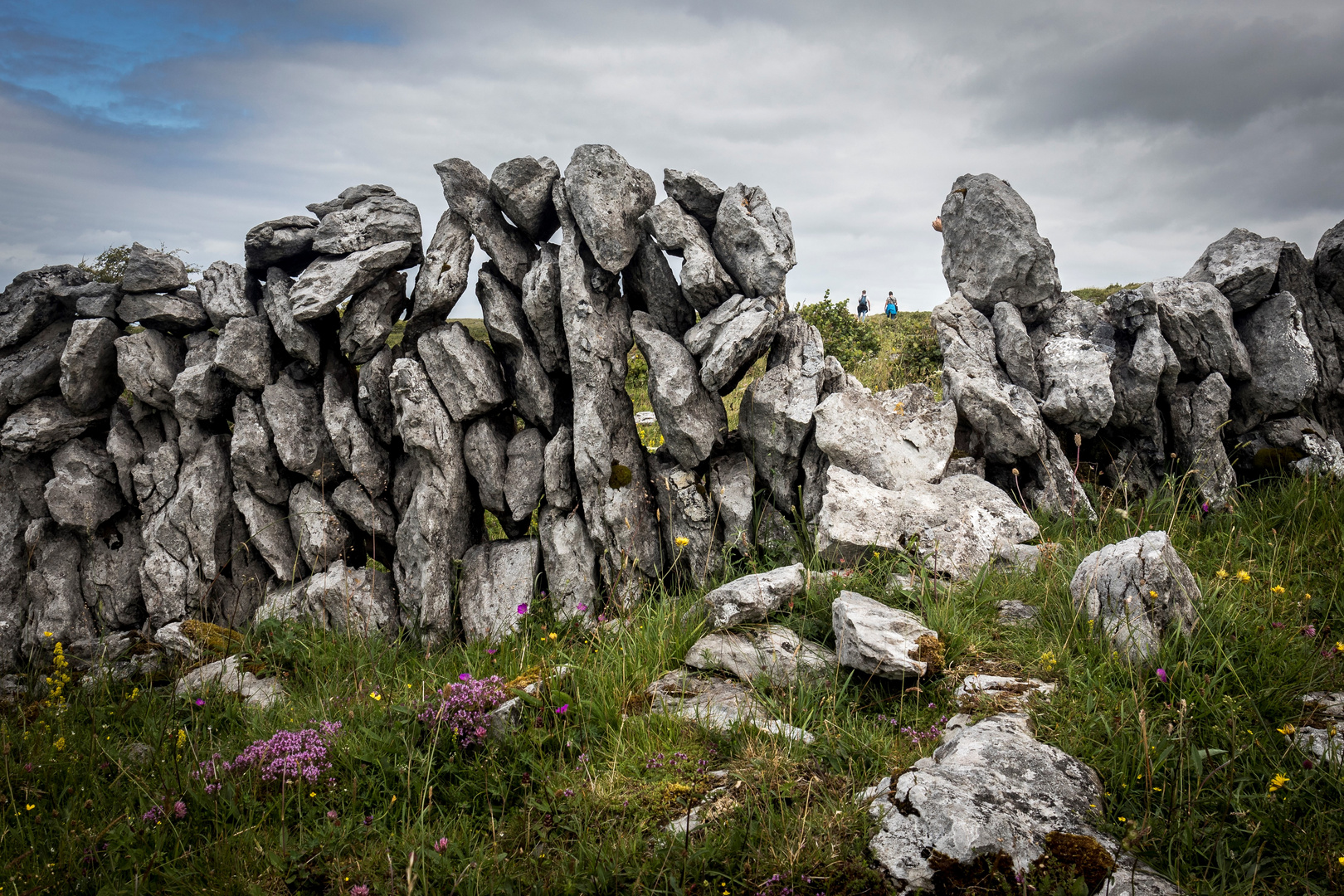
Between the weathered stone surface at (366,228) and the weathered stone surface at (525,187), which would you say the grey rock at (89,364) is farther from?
the weathered stone surface at (525,187)

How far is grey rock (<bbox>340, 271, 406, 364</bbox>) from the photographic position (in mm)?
10039

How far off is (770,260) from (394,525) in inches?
248

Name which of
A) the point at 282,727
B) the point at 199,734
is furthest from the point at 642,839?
the point at 199,734

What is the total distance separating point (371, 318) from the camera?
1003cm

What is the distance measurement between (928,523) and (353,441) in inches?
299

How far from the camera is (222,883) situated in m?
4.42

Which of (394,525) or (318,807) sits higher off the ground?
(394,525)

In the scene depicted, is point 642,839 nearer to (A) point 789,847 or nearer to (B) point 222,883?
(A) point 789,847

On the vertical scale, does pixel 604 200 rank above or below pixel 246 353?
above

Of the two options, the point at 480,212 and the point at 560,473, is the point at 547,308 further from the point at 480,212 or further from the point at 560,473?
the point at 560,473

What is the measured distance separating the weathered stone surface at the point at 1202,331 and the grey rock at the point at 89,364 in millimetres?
14625

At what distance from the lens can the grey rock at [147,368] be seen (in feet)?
34.5

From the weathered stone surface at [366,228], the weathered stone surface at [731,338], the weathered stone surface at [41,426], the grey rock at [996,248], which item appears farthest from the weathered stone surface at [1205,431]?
the weathered stone surface at [41,426]

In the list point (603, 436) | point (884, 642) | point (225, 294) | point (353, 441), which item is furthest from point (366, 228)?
point (884, 642)
